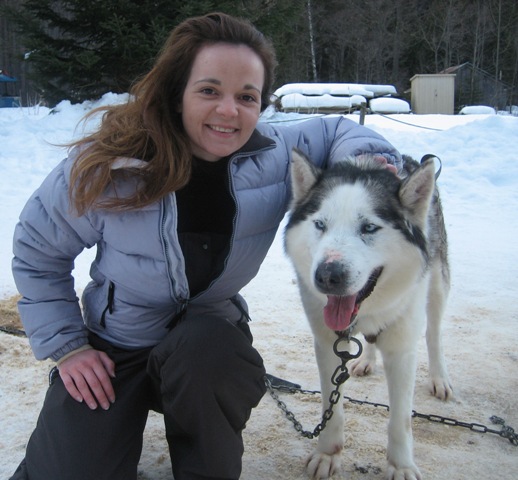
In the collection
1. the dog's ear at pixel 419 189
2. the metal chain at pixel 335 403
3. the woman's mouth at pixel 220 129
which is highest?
the woman's mouth at pixel 220 129

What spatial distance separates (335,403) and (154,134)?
115 cm

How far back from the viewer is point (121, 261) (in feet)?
5.92

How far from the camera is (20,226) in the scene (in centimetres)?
183

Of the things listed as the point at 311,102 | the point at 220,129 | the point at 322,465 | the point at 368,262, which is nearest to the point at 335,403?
the point at 322,465

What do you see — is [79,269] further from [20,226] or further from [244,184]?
[244,184]

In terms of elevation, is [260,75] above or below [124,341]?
above

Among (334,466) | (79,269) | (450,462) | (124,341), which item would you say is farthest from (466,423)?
(79,269)

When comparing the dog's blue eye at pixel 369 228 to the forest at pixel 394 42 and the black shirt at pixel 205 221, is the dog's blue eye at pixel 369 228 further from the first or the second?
the forest at pixel 394 42

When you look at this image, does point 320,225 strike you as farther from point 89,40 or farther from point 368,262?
point 89,40

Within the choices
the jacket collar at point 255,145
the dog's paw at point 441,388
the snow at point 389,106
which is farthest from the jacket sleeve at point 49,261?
the snow at point 389,106

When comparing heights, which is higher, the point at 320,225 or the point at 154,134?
the point at 154,134

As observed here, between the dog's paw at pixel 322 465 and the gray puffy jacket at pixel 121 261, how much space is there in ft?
2.10

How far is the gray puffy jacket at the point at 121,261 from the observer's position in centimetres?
177

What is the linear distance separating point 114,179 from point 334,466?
1.29 metres
